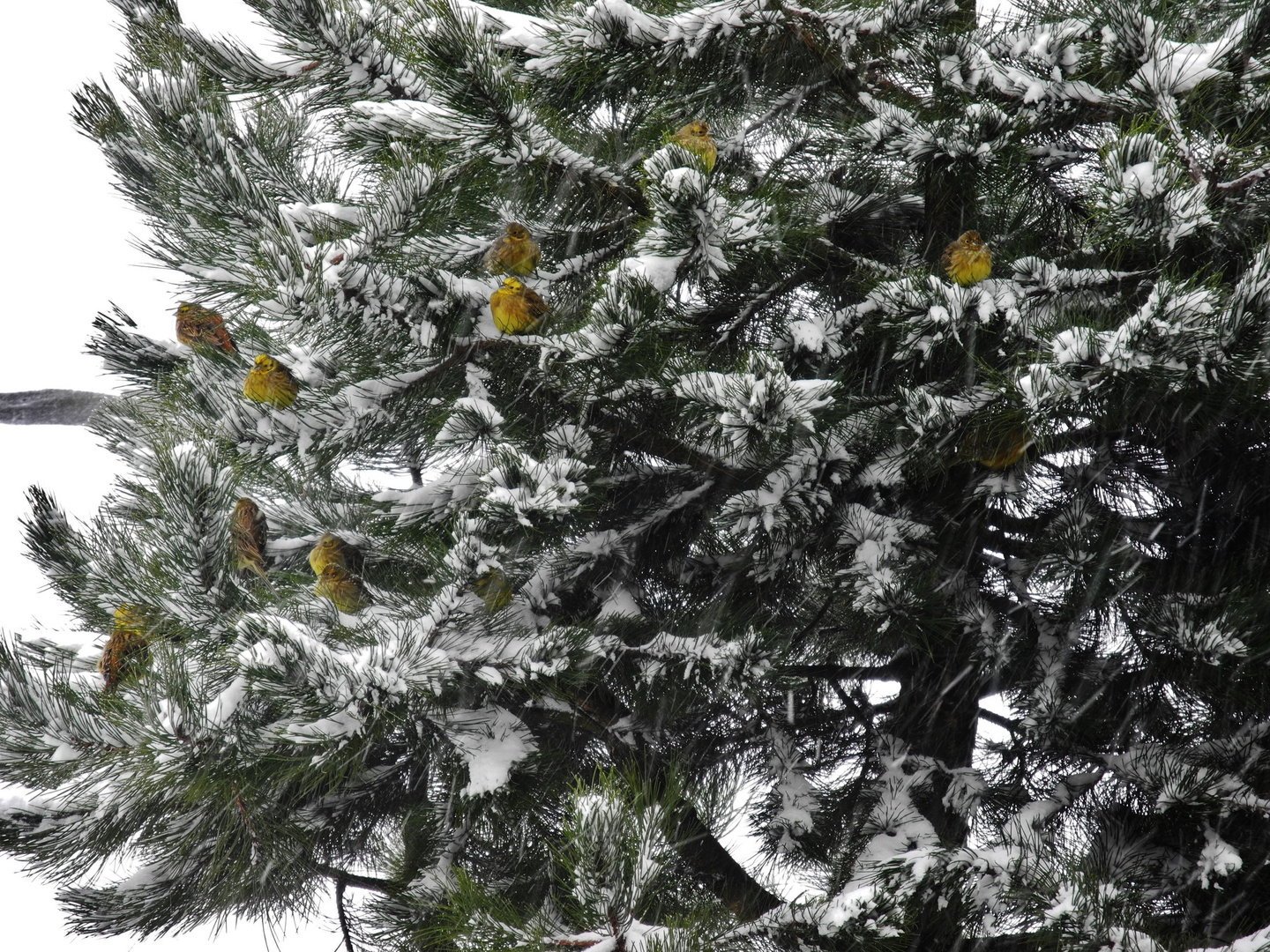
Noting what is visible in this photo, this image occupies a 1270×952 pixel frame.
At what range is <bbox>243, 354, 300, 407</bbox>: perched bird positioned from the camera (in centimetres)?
147

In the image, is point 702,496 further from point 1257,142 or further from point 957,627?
point 1257,142

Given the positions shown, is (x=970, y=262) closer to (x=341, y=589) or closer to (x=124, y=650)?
(x=341, y=589)

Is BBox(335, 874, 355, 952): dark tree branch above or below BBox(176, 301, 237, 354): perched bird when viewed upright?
below

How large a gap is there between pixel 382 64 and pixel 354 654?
92 cm

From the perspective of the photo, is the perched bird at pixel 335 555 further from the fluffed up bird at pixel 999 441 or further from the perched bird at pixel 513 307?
the fluffed up bird at pixel 999 441

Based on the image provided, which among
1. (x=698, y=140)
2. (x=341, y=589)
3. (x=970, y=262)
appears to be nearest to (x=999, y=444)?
(x=970, y=262)

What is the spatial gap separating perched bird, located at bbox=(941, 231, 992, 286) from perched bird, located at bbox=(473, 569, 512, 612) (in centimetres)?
90

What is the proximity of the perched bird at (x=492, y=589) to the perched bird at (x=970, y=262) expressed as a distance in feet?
2.95

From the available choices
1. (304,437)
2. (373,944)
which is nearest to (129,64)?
(304,437)

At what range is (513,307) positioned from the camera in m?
1.43

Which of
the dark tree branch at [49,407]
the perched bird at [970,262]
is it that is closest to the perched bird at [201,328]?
the dark tree branch at [49,407]

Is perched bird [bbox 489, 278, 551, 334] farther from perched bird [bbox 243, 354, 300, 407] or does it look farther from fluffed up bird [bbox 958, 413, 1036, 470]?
fluffed up bird [bbox 958, 413, 1036, 470]

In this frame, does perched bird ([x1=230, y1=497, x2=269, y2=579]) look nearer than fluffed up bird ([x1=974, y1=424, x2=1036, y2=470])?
No

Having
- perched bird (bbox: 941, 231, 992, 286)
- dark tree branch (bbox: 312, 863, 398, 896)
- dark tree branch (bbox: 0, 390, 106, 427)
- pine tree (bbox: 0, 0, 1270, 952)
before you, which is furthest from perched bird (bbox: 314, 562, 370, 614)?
dark tree branch (bbox: 0, 390, 106, 427)
